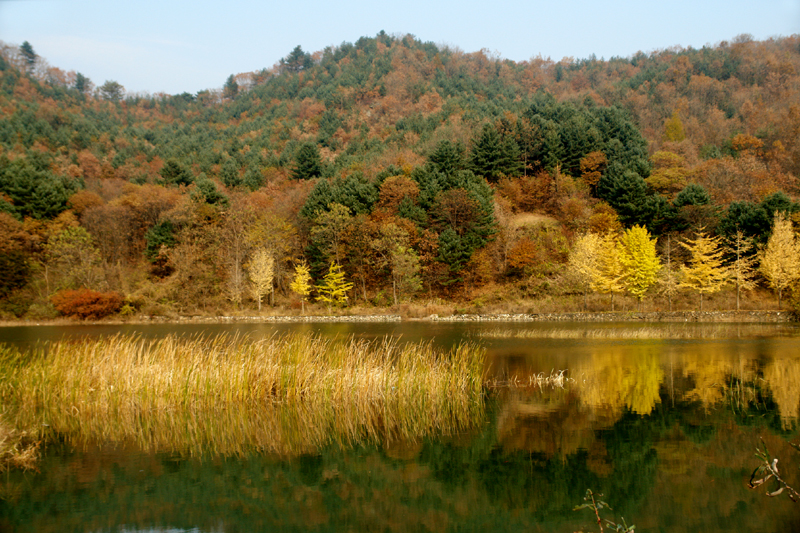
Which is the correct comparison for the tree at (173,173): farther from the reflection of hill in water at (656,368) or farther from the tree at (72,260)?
the reflection of hill in water at (656,368)

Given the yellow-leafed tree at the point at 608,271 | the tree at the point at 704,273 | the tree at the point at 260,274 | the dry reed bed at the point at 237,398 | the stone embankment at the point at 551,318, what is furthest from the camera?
the tree at the point at 260,274

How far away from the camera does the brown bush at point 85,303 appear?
4319 centimetres

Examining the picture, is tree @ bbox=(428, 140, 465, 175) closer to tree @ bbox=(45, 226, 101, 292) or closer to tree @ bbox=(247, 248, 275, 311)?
tree @ bbox=(247, 248, 275, 311)

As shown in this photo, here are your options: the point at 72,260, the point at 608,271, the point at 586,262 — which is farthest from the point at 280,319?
the point at 608,271

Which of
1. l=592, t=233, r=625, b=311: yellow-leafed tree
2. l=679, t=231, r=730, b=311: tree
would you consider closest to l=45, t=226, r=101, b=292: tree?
l=592, t=233, r=625, b=311: yellow-leafed tree

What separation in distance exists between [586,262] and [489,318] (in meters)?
8.85

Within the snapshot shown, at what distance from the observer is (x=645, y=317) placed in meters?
38.4

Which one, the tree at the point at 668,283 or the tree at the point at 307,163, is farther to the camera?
the tree at the point at 307,163

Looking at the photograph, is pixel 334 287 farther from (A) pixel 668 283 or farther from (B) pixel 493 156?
(A) pixel 668 283

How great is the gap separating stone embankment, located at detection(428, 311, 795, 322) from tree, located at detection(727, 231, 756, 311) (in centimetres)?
226

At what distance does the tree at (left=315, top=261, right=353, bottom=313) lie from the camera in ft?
157

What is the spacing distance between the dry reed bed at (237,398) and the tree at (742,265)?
111 feet

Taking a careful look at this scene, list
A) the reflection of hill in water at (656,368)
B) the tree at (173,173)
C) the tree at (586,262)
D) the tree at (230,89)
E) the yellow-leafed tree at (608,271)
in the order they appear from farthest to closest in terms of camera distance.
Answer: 1. the tree at (230,89)
2. the tree at (173,173)
3. the tree at (586,262)
4. the yellow-leafed tree at (608,271)
5. the reflection of hill in water at (656,368)

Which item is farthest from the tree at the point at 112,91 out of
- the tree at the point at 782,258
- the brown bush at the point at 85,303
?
the tree at the point at 782,258
